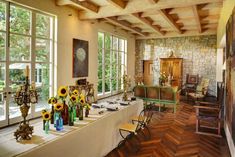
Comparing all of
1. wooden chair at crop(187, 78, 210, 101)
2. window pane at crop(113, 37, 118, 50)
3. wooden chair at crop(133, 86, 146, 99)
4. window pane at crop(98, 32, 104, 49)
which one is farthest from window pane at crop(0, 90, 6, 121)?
wooden chair at crop(187, 78, 210, 101)

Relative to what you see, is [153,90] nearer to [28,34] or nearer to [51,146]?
[28,34]

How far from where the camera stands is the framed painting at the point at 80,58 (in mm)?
5840

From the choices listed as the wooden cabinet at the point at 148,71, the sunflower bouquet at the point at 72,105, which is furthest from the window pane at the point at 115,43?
the sunflower bouquet at the point at 72,105

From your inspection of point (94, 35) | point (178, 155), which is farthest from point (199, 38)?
point (178, 155)

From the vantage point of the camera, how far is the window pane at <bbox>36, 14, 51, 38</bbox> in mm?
4778

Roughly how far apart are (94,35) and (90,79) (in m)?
1.62

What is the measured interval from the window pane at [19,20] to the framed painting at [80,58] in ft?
5.06

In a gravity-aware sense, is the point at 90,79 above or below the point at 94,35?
below

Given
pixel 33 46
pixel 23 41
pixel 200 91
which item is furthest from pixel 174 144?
pixel 200 91

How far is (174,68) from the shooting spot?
9594 millimetres

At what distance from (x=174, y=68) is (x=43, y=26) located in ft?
22.4

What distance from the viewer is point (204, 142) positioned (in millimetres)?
3902

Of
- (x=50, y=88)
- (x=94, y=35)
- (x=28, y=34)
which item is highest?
(x=94, y=35)

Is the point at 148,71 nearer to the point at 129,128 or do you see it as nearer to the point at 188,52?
the point at 188,52
